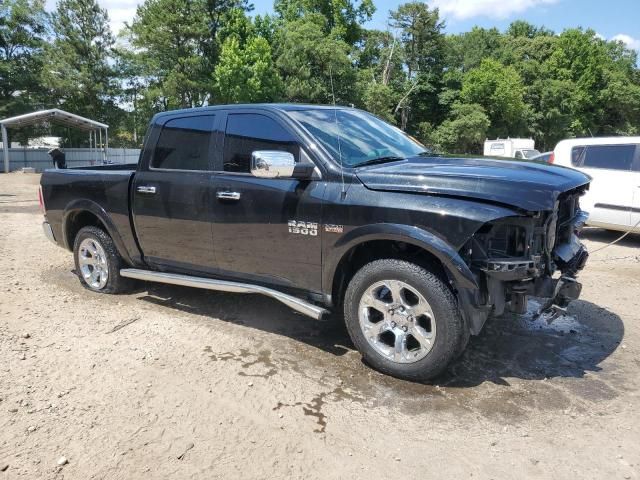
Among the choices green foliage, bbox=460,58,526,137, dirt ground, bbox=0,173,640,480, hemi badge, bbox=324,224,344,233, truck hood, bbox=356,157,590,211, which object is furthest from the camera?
green foliage, bbox=460,58,526,137

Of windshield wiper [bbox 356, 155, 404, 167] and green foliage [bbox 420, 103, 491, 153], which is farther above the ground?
green foliage [bbox 420, 103, 491, 153]

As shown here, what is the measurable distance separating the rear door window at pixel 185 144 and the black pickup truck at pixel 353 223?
0.01 meters

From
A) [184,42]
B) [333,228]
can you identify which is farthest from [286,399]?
[184,42]

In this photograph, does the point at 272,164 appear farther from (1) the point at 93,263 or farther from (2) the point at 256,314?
(1) the point at 93,263

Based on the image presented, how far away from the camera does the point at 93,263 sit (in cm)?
589

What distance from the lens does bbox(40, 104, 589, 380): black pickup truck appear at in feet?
11.3

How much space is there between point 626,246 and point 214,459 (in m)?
8.21

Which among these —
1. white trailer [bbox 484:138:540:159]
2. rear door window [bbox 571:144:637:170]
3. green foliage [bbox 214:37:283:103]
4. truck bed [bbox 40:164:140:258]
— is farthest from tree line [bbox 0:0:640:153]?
truck bed [bbox 40:164:140:258]

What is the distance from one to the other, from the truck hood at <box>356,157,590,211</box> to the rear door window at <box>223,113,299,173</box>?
74cm

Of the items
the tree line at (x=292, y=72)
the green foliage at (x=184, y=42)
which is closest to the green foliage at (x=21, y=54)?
the tree line at (x=292, y=72)

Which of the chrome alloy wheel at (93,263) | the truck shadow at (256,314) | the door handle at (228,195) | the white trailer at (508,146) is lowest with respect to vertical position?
the truck shadow at (256,314)

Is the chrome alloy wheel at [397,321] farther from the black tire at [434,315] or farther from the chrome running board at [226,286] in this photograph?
the chrome running board at [226,286]

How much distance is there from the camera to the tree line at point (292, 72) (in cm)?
4091

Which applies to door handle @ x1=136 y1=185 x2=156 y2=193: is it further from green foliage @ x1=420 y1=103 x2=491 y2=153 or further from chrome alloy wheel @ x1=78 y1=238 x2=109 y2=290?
green foliage @ x1=420 y1=103 x2=491 y2=153
